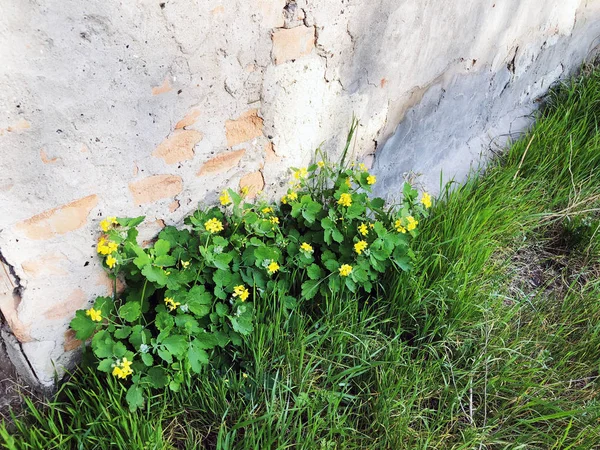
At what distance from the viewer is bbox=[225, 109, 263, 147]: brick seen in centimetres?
184

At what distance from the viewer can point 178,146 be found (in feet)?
5.62

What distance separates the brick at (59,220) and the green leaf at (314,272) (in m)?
0.82

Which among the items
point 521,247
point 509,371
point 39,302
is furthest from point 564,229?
point 39,302

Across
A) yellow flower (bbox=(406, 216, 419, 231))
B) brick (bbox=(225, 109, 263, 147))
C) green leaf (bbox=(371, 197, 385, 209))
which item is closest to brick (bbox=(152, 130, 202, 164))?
brick (bbox=(225, 109, 263, 147))

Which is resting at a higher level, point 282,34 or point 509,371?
point 282,34

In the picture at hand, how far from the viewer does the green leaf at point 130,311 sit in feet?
5.38

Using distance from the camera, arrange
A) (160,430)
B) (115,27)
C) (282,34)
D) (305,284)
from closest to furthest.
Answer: (115,27) < (160,430) < (282,34) < (305,284)

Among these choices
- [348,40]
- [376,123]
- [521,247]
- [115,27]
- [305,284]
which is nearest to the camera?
[115,27]

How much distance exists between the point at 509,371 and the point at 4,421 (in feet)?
5.98

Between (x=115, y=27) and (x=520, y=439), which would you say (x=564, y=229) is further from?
(x=115, y=27)

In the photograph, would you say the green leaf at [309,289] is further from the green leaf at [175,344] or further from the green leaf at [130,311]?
the green leaf at [130,311]

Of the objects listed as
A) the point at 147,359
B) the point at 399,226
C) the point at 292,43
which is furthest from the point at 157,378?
the point at 292,43

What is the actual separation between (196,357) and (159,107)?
83 cm

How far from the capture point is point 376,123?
2.48 meters
